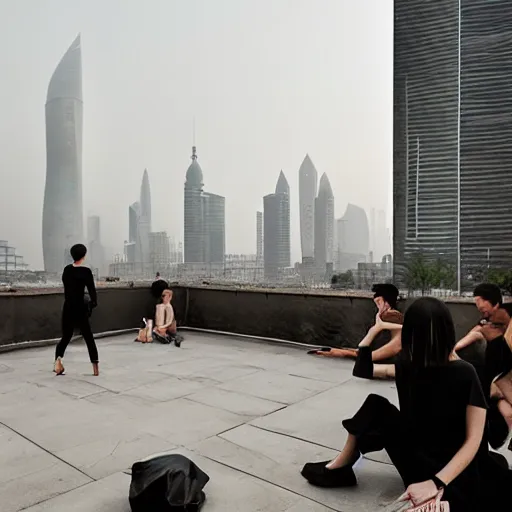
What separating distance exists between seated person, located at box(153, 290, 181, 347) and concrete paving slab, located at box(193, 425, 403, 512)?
168 inches

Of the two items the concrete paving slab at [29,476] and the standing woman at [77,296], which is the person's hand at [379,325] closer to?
the concrete paving slab at [29,476]

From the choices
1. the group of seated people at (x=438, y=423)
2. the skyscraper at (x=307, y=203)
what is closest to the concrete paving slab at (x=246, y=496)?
the group of seated people at (x=438, y=423)

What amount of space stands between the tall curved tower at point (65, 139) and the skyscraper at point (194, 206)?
2721 mm

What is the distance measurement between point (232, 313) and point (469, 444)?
6680mm

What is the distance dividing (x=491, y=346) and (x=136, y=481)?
8.62ft

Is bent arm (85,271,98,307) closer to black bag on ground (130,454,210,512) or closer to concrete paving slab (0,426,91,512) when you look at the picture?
concrete paving slab (0,426,91,512)

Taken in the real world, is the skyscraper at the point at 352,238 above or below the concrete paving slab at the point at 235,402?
above

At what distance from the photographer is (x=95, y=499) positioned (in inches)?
102

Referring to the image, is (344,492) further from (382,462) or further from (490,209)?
(490,209)

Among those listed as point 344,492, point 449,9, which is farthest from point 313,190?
point 344,492

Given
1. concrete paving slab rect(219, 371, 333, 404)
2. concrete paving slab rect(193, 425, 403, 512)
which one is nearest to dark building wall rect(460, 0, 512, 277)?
concrete paving slab rect(219, 371, 333, 404)

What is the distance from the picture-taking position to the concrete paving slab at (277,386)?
15.5 feet

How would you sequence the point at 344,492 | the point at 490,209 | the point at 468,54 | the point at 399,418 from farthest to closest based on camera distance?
the point at 468,54 → the point at 490,209 → the point at 344,492 → the point at 399,418

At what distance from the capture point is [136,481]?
2.49 metres
